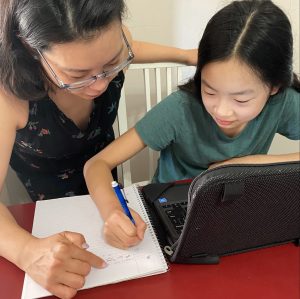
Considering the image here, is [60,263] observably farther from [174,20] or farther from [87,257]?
[174,20]

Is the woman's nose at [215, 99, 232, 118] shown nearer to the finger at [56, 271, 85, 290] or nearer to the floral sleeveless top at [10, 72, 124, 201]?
the floral sleeveless top at [10, 72, 124, 201]

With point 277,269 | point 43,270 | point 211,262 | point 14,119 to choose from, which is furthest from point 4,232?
point 277,269

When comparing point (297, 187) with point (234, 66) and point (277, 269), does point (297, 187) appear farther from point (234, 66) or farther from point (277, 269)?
point (234, 66)

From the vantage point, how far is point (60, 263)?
0.55 meters

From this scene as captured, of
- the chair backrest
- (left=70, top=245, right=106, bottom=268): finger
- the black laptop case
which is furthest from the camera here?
the chair backrest

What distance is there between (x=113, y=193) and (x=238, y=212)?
1.04ft

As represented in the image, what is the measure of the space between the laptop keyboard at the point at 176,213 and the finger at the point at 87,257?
0.51 ft

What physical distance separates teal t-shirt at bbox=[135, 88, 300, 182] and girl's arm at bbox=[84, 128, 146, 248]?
0.05m

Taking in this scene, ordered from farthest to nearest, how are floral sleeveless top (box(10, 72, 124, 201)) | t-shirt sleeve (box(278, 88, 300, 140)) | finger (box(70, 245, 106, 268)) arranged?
t-shirt sleeve (box(278, 88, 300, 140)) → floral sleeveless top (box(10, 72, 124, 201)) → finger (box(70, 245, 106, 268))

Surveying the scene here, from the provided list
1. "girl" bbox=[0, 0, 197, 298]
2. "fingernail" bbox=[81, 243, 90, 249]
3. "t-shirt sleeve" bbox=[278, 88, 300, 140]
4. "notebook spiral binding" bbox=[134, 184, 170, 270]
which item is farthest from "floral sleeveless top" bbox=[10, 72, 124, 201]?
"t-shirt sleeve" bbox=[278, 88, 300, 140]

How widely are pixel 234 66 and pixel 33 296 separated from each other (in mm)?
583

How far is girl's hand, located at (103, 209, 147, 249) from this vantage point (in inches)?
23.8

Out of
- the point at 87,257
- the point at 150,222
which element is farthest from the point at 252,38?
the point at 87,257

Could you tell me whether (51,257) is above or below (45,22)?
below
